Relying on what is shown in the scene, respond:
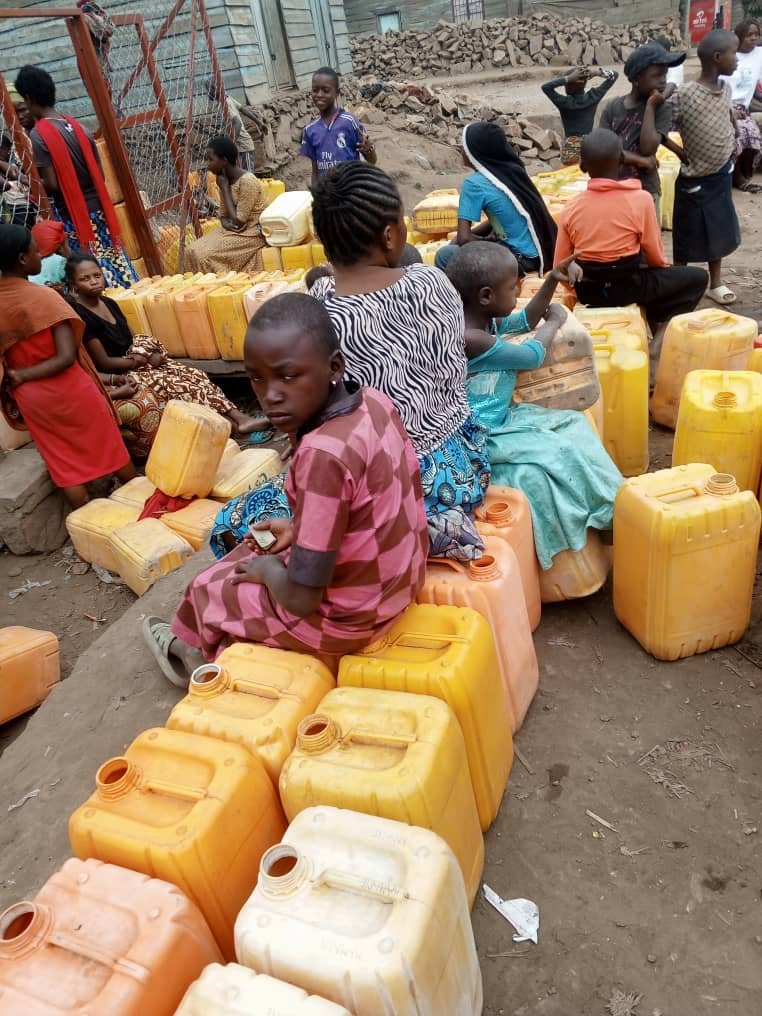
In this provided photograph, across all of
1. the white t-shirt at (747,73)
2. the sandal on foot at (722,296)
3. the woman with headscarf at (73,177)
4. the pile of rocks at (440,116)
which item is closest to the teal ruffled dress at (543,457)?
the sandal on foot at (722,296)

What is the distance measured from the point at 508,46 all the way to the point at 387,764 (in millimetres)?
22808

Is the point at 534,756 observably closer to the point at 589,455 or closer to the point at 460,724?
the point at 460,724

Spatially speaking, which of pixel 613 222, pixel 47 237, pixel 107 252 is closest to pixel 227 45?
pixel 107 252

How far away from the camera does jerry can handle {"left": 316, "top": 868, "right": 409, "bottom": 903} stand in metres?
1.33

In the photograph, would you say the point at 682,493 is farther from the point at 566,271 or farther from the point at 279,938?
the point at 279,938

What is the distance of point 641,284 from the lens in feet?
14.7

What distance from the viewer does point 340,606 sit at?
195 centimetres

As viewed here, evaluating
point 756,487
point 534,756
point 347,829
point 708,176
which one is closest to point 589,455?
point 756,487

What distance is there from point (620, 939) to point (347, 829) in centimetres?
91

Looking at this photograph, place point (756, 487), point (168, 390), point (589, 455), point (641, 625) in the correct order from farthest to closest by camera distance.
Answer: point (168, 390)
point (756, 487)
point (589, 455)
point (641, 625)

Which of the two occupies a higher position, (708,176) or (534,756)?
(708,176)

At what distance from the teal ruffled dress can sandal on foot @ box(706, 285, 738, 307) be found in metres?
3.89

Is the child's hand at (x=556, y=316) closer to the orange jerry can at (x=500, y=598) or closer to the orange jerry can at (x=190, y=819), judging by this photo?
the orange jerry can at (x=500, y=598)

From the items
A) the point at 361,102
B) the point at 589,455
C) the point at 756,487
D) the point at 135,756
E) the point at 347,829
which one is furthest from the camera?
the point at 361,102
